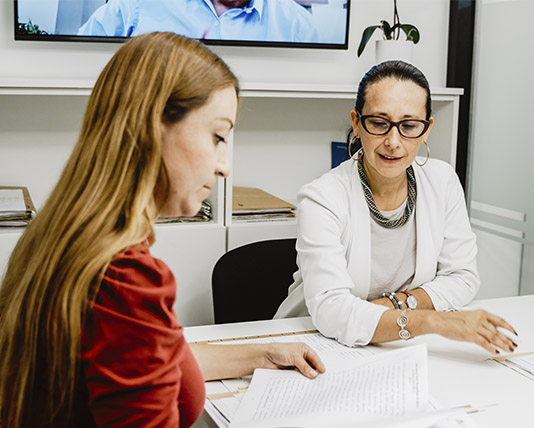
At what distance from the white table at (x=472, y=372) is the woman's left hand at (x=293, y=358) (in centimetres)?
19

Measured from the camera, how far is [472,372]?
1283 mm

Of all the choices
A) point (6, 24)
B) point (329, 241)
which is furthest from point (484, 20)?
point (6, 24)

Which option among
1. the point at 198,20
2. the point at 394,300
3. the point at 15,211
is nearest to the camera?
the point at 394,300

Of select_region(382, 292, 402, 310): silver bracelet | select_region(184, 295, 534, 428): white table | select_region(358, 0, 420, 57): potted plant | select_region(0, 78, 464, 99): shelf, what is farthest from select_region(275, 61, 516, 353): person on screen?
select_region(358, 0, 420, 57): potted plant

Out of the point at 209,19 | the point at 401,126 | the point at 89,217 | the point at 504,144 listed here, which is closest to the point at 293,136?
the point at 209,19

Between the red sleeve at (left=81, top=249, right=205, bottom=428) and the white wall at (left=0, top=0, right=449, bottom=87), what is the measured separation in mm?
1798

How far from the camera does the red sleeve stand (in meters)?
0.76

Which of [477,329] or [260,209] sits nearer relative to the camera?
[477,329]

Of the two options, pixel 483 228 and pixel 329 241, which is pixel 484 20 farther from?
pixel 329 241

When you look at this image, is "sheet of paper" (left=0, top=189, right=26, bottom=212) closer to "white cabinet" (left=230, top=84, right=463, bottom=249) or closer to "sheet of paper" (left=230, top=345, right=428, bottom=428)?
"white cabinet" (left=230, top=84, right=463, bottom=249)

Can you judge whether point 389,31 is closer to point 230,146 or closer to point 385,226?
point 230,146

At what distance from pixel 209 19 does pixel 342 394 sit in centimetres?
171

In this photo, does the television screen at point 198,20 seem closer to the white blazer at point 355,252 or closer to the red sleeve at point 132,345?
the white blazer at point 355,252

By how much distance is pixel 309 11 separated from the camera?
2553 mm
